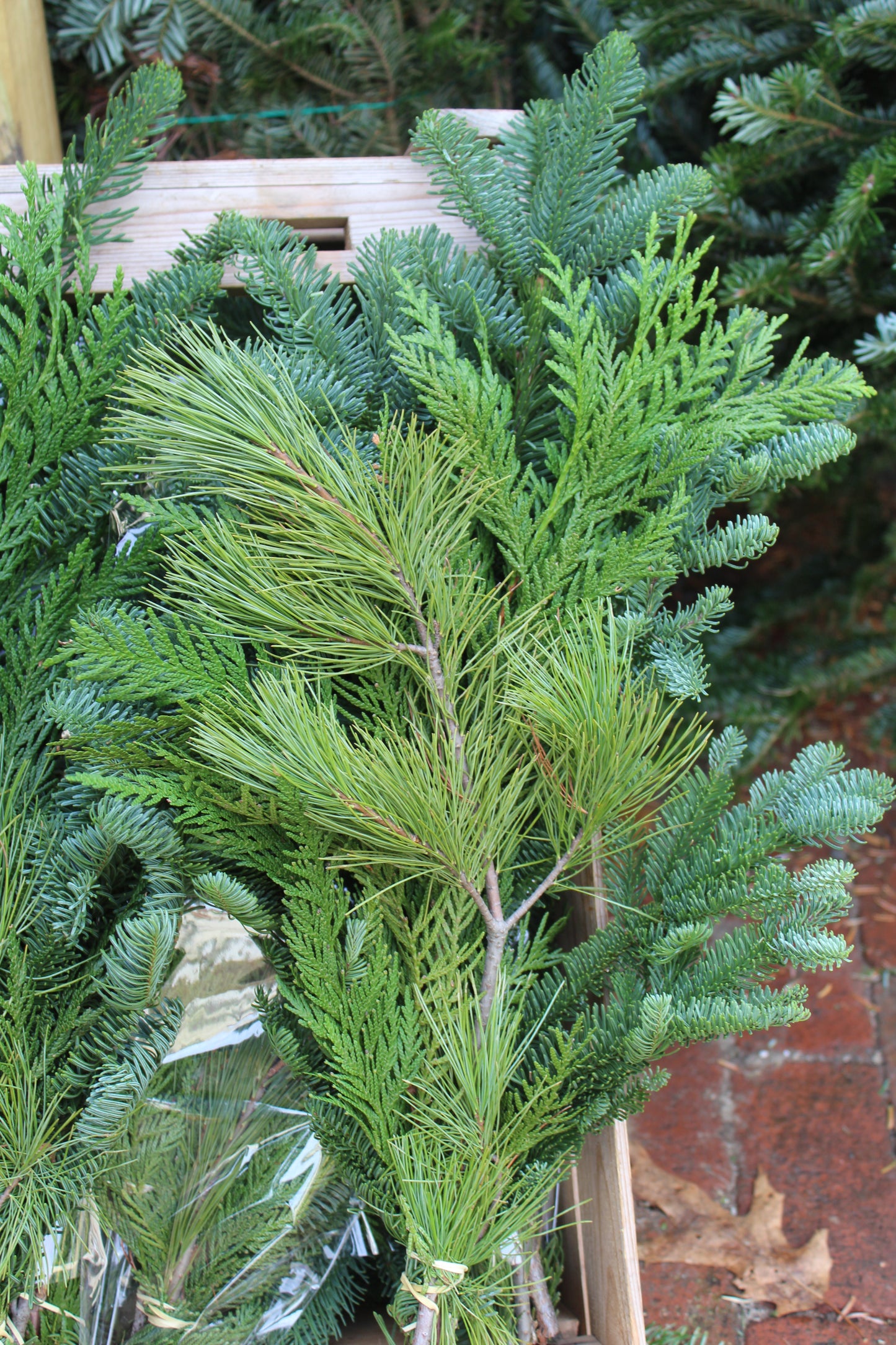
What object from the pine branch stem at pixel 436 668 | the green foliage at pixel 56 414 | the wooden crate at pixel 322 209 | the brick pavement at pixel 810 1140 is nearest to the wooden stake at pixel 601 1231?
the wooden crate at pixel 322 209

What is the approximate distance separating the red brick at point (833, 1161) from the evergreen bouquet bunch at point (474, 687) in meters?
0.40

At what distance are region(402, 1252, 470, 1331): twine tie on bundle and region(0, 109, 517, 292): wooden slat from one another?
0.64 m

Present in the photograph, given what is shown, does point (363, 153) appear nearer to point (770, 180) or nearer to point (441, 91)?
point (441, 91)

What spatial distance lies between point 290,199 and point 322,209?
0.08 feet

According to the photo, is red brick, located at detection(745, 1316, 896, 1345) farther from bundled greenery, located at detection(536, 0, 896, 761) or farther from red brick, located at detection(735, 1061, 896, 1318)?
bundled greenery, located at detection(536, 0, 896, 761)

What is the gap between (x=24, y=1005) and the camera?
0.55 m

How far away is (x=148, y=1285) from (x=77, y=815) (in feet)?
1.01

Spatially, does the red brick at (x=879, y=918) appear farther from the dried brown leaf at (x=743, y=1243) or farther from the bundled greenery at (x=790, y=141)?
the bundled greenery at (x=790, y=141)

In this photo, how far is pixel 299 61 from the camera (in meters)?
0.83

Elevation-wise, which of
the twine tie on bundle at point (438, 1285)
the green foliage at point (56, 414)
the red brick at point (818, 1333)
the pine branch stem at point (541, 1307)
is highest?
the green foliage at point (56, 414)

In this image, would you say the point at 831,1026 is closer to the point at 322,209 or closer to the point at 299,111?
the point at 322,209

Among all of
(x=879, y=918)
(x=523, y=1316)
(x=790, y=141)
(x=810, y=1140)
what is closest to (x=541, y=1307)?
(x=523, y=1316)

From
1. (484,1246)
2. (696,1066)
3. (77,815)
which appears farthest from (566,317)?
(696,1066)

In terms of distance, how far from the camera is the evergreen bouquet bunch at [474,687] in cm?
51
